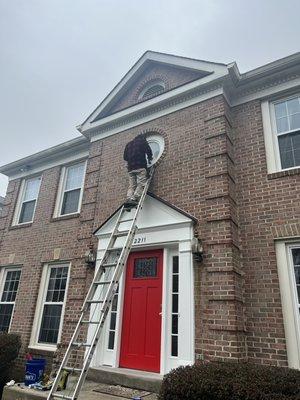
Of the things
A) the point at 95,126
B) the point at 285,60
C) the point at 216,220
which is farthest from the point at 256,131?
the point at 95,126

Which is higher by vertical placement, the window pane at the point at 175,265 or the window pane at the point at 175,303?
the window pane at the point at 175,265

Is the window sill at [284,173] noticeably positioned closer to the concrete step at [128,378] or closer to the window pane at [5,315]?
the concrete step at [128,378]

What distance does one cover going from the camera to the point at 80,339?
7008 millimetres

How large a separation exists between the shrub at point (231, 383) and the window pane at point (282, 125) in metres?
4.64

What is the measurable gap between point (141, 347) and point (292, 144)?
5129mm

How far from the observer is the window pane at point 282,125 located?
6.84 metres

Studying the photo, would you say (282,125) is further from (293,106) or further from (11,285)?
(11,285)

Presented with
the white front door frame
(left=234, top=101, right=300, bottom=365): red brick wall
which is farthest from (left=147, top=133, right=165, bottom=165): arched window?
(left=234, top=101, right=300, bottom=365): red brick wall

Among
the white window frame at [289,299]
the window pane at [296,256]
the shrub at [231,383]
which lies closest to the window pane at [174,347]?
the shrub at [231,383]

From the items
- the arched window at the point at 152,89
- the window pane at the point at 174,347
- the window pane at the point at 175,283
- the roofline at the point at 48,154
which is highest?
the arched window at the point at 152,89

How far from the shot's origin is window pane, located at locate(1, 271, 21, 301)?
9.76 m

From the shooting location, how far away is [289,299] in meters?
5.52

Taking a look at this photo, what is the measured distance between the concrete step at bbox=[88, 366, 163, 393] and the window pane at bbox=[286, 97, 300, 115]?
5.94 metres

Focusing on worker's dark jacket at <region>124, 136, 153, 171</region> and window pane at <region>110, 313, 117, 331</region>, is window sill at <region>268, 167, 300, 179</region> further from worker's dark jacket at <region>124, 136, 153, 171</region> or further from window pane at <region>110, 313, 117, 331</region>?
window pane at <region>110, 313, 117, 331</region>
